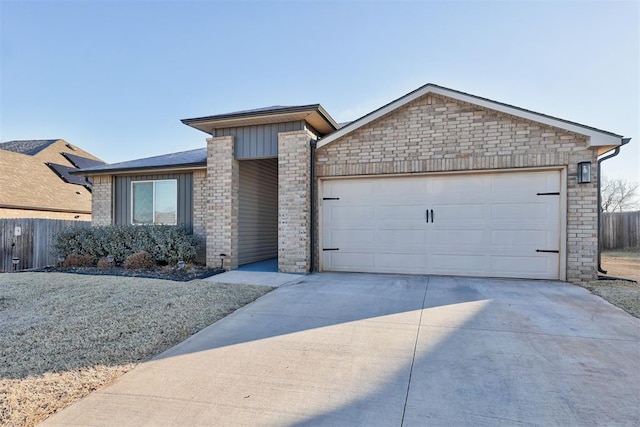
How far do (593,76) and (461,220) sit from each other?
17.9 feet

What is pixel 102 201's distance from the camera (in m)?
9.95

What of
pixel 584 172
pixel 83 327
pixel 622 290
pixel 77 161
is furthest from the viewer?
pixel 77 161

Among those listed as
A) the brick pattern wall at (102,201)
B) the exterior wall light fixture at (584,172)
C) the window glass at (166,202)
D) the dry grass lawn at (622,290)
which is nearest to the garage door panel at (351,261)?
the dry grass lawn at (622,290)

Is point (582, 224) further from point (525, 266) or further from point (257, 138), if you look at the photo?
point (257, 138)

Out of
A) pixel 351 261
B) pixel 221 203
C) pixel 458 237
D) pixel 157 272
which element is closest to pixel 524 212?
pixel 458 237

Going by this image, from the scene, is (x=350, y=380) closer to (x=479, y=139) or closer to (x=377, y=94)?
(x=479, y=139)

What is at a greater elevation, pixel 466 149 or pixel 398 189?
pixel 466 149

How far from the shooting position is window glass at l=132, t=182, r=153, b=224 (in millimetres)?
9633

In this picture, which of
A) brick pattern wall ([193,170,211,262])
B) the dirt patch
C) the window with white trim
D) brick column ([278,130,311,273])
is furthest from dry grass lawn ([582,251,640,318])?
the window with white trim

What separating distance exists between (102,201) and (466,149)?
1053cm

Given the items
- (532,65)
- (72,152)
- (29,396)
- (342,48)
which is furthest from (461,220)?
(72,152)

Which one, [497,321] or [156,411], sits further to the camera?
[497,321]

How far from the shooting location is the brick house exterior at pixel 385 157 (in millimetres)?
6371

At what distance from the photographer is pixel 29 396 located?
7.88 feet
